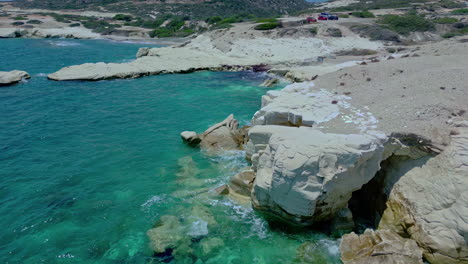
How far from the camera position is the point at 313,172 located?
10.5 meters

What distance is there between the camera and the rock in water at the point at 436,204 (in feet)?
30.9

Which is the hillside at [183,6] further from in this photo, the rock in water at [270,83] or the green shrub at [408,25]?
the rock in water at [270,83]

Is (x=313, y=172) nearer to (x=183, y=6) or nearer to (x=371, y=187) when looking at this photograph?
(x=371, y=187)

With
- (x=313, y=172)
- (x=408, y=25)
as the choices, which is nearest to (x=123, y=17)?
(x=408, y=25)

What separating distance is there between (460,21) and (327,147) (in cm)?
5255

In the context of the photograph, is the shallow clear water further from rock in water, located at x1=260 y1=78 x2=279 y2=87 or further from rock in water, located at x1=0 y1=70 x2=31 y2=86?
rock in water, located at x1=260 y1=78 x2=279 y2=87

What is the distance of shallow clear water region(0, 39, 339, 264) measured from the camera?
1064 cm

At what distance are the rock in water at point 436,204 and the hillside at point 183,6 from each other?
101238mm

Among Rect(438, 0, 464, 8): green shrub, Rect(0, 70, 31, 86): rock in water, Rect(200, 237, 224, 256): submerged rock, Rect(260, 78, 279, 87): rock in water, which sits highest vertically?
Rect(438, 0, 464, 8): green shrub

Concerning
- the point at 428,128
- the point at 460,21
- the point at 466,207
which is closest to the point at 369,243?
the point at 466,207

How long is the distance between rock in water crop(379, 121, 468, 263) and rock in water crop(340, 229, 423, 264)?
511 millimetres

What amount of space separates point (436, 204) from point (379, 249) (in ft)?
7.99

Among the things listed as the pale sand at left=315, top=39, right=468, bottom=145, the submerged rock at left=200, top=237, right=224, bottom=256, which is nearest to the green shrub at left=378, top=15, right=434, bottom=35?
the pale sand at left=315, top=39, right=468, bottom=145

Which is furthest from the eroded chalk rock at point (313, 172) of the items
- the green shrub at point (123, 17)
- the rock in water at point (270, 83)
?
the green shrub at point (123, 17)
